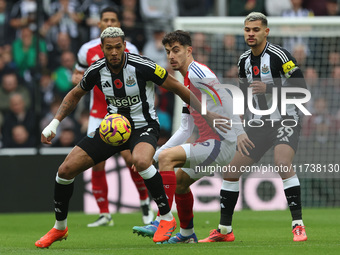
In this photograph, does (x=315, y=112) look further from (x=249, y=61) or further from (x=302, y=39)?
(x=249, y=61)

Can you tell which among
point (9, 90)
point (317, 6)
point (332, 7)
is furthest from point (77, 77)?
point (332, 7)

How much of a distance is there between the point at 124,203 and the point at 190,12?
197 inches

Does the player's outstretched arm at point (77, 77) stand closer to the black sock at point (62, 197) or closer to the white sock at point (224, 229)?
the black sock at point (62, 197)

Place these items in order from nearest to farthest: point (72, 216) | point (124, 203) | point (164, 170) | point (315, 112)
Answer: point (164, 170) < point (72, 216) < point (124, 203) < point (315, 112)

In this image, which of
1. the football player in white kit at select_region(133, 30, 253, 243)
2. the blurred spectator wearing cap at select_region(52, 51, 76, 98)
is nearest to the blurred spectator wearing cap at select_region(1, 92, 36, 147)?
the blurred spectator wearing cap at select_region(52, 51, 76, 98)

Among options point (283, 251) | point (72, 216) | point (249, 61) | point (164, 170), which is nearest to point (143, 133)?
point (164, 170)

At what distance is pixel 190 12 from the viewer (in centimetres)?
1603

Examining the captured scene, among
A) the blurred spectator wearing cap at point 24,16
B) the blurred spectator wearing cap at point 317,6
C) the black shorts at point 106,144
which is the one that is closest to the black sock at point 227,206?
the black shorts at point 106,144

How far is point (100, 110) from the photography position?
33.2ft

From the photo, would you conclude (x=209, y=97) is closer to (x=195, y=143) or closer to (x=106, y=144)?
(x=195, y=143)

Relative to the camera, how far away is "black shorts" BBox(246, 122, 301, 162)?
761 cm

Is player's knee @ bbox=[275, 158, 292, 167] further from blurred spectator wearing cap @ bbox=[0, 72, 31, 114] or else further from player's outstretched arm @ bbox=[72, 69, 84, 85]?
blurred spectator wearing cap @ bbox=[0, 72, 31, 114]

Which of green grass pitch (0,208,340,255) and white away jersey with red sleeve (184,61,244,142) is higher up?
white away jersey with red sleeve (184,61,244,142)

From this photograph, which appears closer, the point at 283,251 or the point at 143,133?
the point at 283,251
